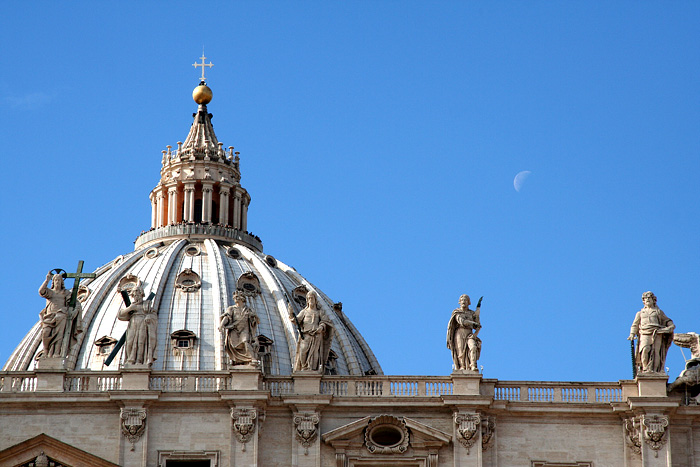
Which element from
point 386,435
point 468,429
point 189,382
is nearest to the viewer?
point 468,429

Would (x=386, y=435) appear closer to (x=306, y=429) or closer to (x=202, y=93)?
(x=306, y=429)

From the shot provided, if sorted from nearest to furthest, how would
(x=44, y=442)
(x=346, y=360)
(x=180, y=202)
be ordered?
(x=44, y=442) → (x=346, y=360) → (x=180, y=202)

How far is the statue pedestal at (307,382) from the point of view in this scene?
74875 millimetres

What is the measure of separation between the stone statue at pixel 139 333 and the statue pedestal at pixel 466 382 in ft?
38.2

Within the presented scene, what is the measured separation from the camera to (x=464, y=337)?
75812mm


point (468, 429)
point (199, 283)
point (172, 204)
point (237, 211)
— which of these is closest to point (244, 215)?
point (237, 211)

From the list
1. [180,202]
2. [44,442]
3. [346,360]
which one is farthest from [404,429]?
[180,202]

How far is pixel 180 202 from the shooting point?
160125mm

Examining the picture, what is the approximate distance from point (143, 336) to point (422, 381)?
10.9m

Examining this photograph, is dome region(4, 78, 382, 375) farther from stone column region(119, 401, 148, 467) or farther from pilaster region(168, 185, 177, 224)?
stone column region(119, 401, 148, 467)

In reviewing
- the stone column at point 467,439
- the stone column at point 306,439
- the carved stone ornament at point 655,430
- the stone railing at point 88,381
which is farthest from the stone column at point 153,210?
the carved stone ornament at point 655,430

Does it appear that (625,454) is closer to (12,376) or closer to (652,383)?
(652,383)

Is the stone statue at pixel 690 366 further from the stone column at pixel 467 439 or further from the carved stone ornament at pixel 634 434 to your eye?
the stone column at pixel 467 439

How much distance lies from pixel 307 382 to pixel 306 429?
6.30 ft
